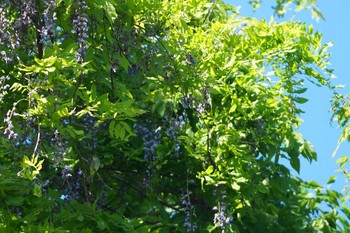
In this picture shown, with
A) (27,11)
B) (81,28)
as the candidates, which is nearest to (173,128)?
(81,28)

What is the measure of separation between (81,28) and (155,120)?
143 cm

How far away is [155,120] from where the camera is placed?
599 centimetres

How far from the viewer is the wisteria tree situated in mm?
4840

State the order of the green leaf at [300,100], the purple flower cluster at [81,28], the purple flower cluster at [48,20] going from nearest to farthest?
the purple flower cluster at [81,28] < the purple flower cluster at [48,20] < the green leaf at [300,100]

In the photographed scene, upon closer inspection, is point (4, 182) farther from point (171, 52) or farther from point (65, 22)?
point (171, 52)

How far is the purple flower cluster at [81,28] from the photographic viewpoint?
4.70 meters

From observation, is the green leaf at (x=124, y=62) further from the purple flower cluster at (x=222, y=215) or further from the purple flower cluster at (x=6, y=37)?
the purple flower cluster at (x=222, y=215)

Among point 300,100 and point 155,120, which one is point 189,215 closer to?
point 155,120

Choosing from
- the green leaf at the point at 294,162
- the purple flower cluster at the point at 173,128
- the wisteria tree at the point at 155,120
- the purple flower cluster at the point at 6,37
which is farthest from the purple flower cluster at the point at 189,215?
the purple flower cluster at the point at 6,37

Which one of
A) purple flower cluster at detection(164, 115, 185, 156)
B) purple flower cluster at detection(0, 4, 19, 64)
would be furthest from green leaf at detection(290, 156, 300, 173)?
purple flower cluster at detection(0, 4, 19, 64)

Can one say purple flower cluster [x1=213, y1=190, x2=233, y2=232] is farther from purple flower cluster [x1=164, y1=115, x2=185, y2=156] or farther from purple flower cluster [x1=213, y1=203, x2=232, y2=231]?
purple flower cluster [x1=164, y1=115, x2=185, y2=156]

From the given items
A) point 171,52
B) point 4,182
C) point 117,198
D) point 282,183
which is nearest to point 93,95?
point 4,182

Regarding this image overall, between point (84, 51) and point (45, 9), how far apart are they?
1.68 feet

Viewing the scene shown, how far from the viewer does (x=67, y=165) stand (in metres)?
4.73
